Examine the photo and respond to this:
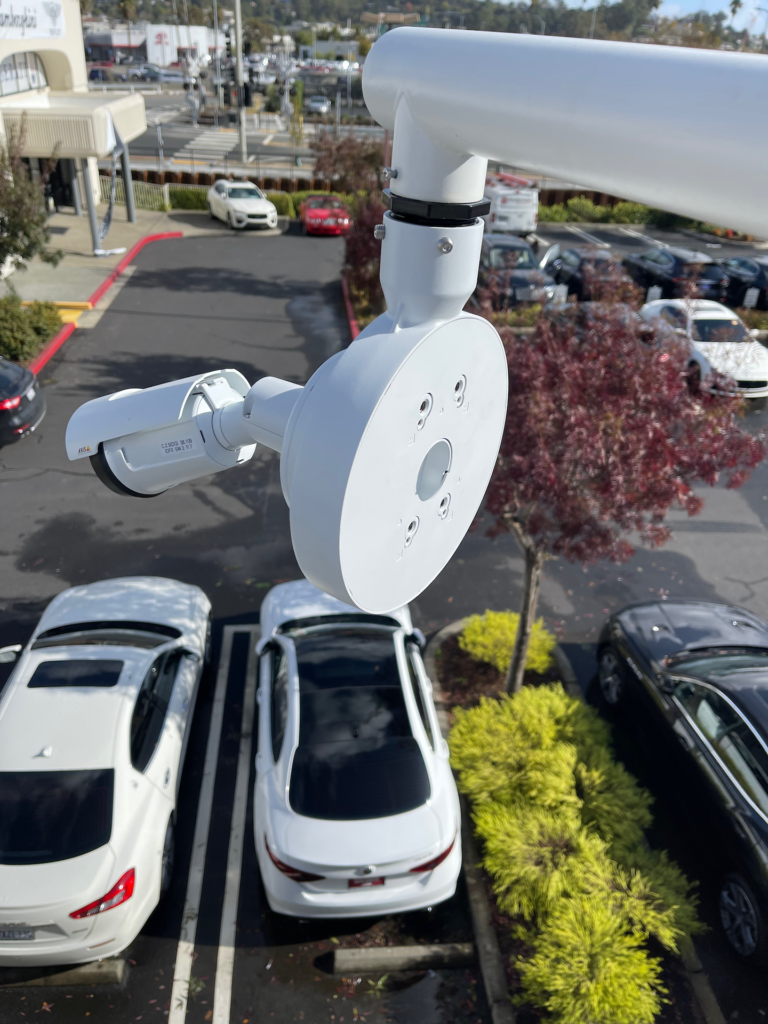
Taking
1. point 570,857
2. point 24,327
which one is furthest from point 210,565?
point 24,327

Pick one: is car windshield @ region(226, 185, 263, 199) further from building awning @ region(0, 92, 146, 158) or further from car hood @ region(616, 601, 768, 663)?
car hood @ region(616, 601, 768, 663)

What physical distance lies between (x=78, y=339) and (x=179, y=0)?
47113 mm

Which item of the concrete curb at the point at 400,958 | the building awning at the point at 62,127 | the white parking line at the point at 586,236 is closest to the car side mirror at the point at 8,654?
the concrete curb at the point at 400,958

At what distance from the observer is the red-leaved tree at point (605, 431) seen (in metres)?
5.46

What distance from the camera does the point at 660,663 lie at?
6.50 metres

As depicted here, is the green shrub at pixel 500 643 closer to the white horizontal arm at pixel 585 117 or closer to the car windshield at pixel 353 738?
the car windshield at pixel 353 738

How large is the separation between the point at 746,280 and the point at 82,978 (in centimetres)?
2061

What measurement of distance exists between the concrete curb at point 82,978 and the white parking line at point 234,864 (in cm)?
64

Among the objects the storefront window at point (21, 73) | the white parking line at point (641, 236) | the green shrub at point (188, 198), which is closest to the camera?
the storefront window at point (21, 73)

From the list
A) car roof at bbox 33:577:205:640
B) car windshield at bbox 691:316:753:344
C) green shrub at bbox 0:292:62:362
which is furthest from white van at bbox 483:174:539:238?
car roof at bbox 33:577:205:640

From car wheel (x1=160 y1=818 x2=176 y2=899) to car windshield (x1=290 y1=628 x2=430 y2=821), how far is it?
1056mm

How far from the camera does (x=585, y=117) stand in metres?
0.90

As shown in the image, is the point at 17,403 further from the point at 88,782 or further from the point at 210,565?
the point at 88,782

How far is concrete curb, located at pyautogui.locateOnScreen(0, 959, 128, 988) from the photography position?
4.78 m
